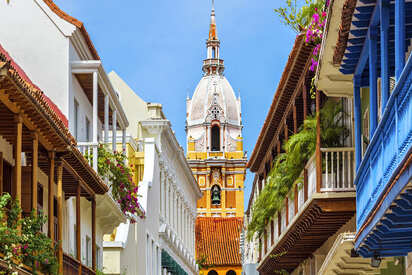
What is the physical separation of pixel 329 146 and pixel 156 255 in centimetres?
2318

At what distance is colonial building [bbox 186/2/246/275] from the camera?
97438 millimetres

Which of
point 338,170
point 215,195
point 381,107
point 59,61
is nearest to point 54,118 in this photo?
point 338,170

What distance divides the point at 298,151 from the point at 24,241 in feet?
28.8

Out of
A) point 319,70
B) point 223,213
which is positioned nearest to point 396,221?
point 319,70

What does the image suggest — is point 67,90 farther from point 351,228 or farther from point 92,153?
point 351,228

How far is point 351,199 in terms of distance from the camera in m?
20.7

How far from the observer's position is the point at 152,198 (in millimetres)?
41438

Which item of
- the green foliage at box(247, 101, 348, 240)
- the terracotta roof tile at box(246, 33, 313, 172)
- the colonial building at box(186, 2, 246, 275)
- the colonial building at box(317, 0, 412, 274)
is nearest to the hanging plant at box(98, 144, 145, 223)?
the green foliage at box(247, 101, 348, 240)

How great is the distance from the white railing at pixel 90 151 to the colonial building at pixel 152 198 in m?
7.70

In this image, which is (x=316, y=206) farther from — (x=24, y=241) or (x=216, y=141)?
(x=216, y=141)

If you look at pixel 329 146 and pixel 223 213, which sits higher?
pixel 223 213

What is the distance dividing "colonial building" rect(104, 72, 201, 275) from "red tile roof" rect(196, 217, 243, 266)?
38495mm

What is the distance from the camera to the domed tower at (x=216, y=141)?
103938 mm

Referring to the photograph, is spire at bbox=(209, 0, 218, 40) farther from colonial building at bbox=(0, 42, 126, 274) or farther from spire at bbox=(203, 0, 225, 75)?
colonial building at bbox=(0, 42, 126, 274)
